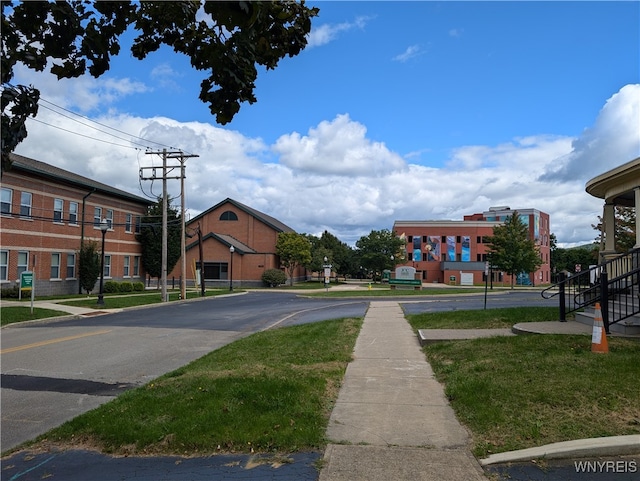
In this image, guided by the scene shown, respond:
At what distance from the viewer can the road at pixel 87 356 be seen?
696cm

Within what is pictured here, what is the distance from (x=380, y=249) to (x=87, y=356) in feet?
178

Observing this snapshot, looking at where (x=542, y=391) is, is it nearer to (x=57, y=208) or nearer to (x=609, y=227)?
(x=609, y=227)

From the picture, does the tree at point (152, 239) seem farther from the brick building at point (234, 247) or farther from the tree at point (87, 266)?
the tree at point (87, 266)

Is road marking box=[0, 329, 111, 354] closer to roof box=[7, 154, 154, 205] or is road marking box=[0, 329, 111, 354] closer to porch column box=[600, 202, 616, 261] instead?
roof box=[7, 154, 154, 205]

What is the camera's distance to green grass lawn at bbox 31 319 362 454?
491cm

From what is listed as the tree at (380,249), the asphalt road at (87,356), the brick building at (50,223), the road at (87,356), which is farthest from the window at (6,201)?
the tree at (380,249)

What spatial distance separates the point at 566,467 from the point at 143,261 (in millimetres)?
44170

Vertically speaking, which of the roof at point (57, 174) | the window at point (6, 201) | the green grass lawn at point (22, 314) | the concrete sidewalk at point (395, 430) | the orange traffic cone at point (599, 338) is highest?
the roof at point (57, 174)

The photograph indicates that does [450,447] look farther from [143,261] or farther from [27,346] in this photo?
[143,261]

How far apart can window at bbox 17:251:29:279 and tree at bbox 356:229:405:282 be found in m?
41.3

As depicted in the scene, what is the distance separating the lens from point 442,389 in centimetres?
697

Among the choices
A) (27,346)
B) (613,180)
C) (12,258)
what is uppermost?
(613,180)

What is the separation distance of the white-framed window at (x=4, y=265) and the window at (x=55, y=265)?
381cm

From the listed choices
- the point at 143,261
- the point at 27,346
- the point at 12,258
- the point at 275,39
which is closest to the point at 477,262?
the point at 143,261
